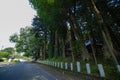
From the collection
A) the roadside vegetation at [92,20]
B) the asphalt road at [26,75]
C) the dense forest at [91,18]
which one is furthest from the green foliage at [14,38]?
the asphalt road at [26,75]

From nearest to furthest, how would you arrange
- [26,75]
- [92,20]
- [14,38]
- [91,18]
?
[26,75], [92,20], [91,18], [14,38]

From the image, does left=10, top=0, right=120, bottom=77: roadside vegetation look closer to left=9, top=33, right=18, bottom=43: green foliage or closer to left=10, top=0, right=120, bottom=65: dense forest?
left=10, top=0, right=120, bottom=65: dense forest

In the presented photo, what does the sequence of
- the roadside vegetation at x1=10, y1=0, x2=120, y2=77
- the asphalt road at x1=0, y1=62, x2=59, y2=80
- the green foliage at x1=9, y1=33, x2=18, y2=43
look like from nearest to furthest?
the asphalt road at x1=0, y1=62, x2=59, y2=80, the roadside vegetation at x1=10, y1=0, x2=120, y2=77, the green foliage at x1=9, y1=33, x2=18, y2=43

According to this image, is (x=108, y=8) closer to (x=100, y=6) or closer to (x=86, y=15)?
(x=100, y=6)

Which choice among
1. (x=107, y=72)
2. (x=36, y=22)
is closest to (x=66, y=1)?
(x=107, y=72)

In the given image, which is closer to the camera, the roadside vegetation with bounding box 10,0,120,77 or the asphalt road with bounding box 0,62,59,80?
the asphalt road with bounding box 0,62,59,80

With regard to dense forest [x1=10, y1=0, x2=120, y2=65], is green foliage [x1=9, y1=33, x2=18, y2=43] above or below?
above

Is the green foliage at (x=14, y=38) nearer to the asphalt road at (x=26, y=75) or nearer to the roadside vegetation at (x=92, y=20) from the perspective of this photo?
the roadside vegetation at (x=92, y=20)

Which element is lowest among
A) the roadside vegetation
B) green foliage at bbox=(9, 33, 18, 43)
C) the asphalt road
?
the asphalt road

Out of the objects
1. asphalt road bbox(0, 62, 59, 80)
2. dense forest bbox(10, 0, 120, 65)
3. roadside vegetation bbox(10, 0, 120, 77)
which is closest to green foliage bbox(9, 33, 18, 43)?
roadside vegetation bbox(10, 0, 120, 77)

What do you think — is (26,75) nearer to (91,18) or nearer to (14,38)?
(91,18)

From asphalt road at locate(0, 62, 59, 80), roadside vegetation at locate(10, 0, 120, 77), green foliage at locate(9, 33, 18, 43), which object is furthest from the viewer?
green foliage at locate(9, 33, 18, 43)

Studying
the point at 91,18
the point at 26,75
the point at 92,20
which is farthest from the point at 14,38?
the point at 26,75

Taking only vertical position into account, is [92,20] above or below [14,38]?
below
